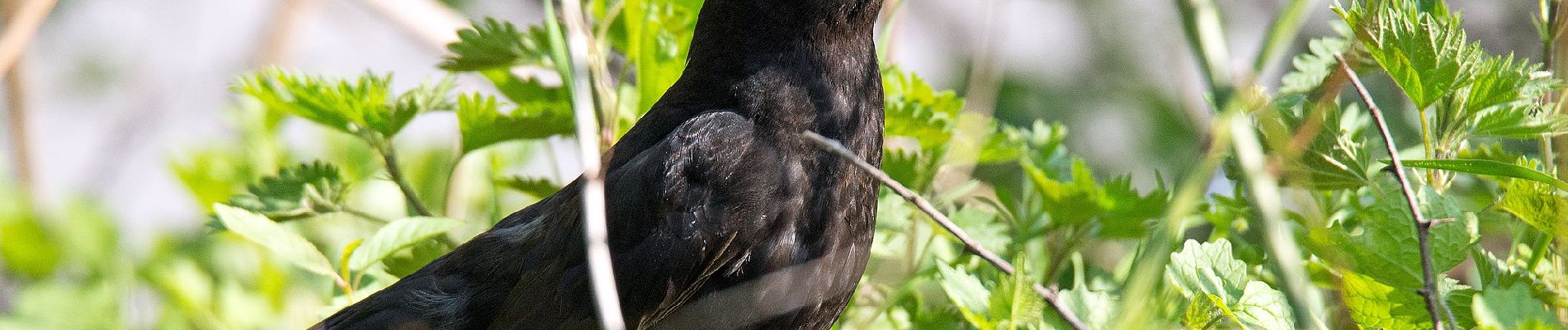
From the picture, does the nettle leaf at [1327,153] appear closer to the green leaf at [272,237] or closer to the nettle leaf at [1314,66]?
→ the nettle leaf at [1314,66]

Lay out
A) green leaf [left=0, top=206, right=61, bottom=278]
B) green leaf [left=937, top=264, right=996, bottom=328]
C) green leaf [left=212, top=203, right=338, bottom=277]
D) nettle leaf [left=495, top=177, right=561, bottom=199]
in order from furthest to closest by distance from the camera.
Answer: green leaf [left=0, top=206, right=61, bottom=278] < nettle leaf [left=495, top=177, right=561, bottom=199] < green leaf [left=212, top=203, right=338, bottom=277] < green leaf [left=937, top=264, right=996, bottom=328]

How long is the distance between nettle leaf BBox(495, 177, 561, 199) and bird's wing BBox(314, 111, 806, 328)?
124 mm

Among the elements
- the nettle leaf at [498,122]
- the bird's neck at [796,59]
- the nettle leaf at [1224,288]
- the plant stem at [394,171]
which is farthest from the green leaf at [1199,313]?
the plant stem at [394,171]

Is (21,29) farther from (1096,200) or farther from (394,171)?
(1096,200)

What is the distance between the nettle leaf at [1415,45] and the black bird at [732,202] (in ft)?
1.72

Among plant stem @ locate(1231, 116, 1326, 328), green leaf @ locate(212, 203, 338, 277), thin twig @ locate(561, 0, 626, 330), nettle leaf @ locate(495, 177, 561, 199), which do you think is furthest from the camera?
nettle leaf @ locate(495, 177, 561, 199)

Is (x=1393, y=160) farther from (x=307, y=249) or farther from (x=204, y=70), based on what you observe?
(x=204, y=70)

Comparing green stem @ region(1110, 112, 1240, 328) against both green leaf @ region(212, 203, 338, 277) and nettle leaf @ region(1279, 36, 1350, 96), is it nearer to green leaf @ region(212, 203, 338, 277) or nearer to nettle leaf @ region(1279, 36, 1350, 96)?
nettle leaf @ region(1279, 36, 1350, 96)

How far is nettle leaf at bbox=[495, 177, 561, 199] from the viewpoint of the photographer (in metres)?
1.50

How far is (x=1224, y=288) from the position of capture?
965 millimetres

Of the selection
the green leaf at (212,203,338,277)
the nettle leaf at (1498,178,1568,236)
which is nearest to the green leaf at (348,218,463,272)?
the green leaf at (212,203,338,277)

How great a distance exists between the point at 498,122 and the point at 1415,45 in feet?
3.04

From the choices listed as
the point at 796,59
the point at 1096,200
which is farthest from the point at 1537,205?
the point at 796,59

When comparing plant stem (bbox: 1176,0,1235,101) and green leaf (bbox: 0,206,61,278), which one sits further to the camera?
green leaf (bbox: 0,206,61,278)
